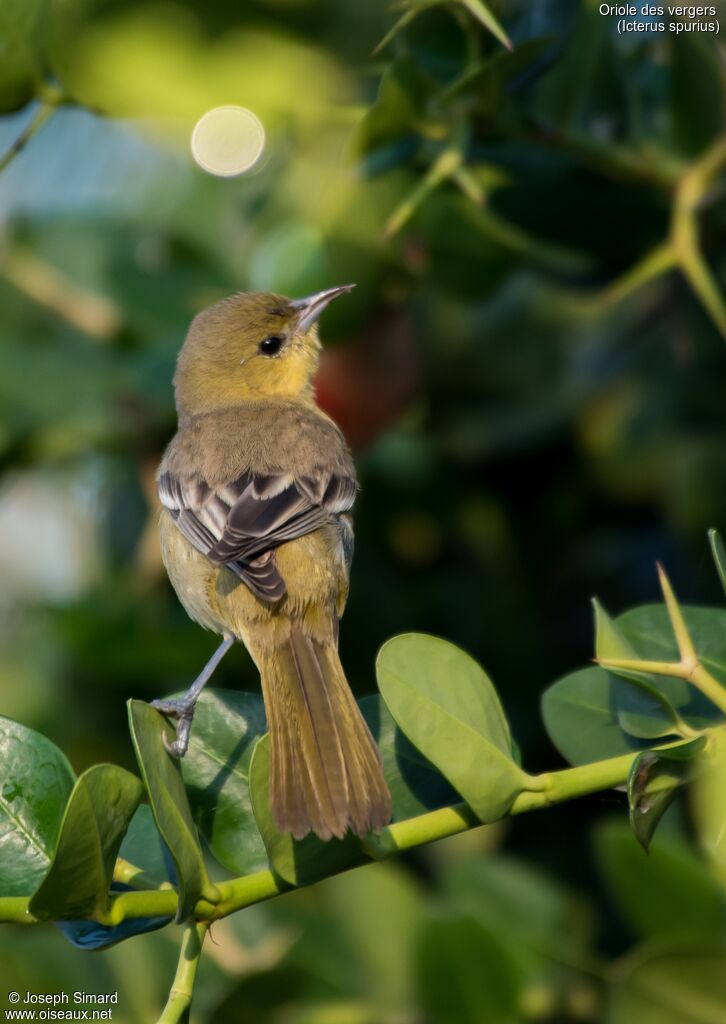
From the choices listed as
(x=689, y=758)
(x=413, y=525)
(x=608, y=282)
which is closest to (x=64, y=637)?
(x=413, y=525)

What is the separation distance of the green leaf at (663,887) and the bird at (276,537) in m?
0.65

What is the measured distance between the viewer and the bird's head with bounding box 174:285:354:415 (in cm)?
384

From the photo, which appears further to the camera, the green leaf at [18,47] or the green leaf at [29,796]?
the green leaf at [18,47]

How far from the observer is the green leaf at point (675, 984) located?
206 cm

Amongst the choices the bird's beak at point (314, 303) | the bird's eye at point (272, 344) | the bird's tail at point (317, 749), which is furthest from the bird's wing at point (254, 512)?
the bird's eye at point (272, 344)

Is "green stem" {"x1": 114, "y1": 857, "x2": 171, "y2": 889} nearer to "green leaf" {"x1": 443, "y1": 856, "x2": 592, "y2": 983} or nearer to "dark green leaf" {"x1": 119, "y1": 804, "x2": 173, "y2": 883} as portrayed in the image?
"dark green leaf" {"x1": 119, "y1": 804, "x2": 173, "y2": 883}

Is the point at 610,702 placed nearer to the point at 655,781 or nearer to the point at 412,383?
the point at 655,781

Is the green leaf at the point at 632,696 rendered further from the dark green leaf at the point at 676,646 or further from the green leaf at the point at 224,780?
the green leaf at the point at 224,780

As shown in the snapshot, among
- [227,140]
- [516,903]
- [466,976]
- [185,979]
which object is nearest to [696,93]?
[227,140]

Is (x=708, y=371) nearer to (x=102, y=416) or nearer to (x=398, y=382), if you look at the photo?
(x=398, y=382)

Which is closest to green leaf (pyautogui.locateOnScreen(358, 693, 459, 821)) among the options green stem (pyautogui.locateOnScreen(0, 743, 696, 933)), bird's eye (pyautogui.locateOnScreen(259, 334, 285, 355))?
green stem (pyautogui.locateOnScreen(0, 743, 696, 933))

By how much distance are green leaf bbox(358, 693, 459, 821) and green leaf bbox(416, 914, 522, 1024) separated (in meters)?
0.66

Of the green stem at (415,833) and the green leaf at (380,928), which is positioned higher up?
the green stem at (415,833)

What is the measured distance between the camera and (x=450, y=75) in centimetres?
295
